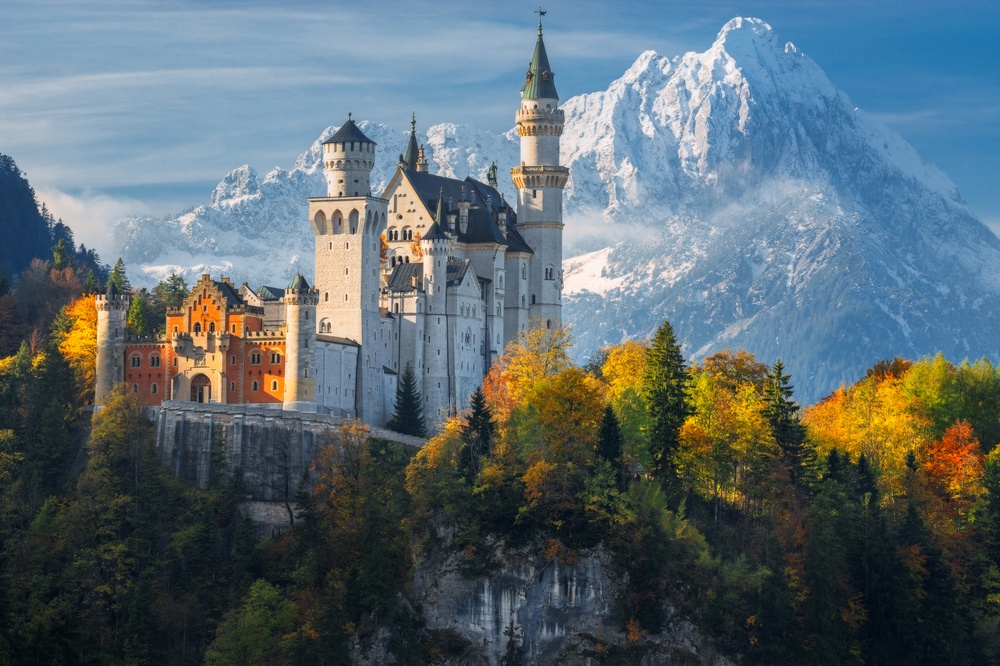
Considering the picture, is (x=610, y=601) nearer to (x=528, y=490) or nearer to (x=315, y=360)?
(x=528, y=490)

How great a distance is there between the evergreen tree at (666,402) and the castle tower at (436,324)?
18.9m

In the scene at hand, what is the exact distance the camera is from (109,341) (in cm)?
12262

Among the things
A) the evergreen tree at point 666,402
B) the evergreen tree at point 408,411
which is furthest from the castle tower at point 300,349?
the evergreen tree at point 666,402

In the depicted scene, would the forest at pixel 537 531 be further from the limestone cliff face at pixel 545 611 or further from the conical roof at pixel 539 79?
the conical roof at pixel 539 79

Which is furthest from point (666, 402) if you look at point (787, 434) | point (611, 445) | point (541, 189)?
point (541, 189)

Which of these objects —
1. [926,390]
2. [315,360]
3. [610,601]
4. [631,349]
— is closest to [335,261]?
[315,360]

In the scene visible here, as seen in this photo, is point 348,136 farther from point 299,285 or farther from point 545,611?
point 545,611

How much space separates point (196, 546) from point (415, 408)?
21.1 m

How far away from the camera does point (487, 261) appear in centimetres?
14075

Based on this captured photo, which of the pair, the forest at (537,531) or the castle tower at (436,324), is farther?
the castle tower at (436,324)

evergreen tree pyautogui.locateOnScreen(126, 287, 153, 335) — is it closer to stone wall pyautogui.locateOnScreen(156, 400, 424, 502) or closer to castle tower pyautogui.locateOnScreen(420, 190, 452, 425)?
stone wall pyautogui.locateOnScreen(156, 400, 424, 502)

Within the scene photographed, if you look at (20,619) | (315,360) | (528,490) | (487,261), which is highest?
(487,261)

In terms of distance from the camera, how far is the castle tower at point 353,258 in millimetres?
127562

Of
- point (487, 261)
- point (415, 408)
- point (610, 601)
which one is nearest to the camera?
point (610, 601)
